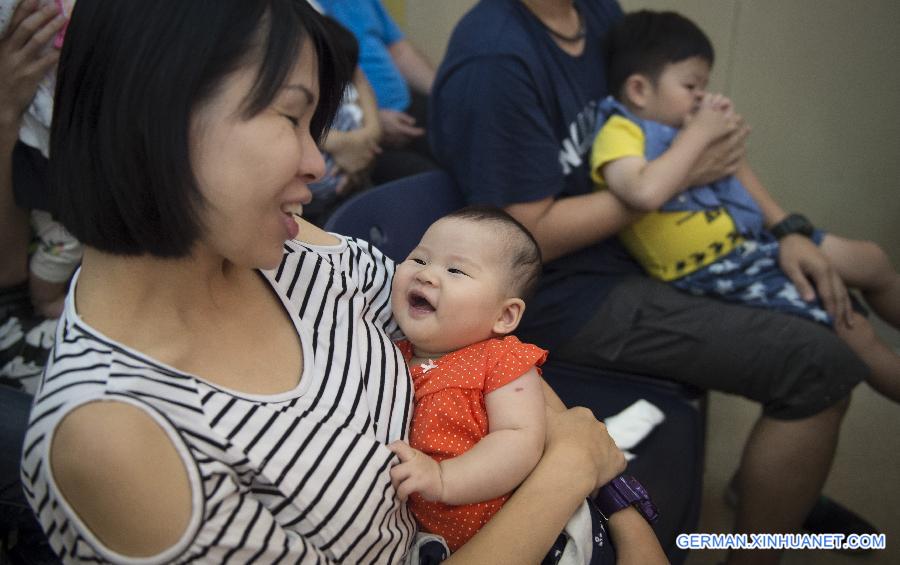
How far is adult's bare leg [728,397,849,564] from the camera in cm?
160

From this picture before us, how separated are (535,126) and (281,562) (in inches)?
→ 41.0

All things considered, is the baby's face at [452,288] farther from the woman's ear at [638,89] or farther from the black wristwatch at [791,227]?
the black wristwatch at [791,227]

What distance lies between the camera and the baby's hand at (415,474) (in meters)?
0.84

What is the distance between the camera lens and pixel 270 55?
2.36 feet

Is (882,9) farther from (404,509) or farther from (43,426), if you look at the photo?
(43,426)

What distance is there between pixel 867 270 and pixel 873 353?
0.22 m

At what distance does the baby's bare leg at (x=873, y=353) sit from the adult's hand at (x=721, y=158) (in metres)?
0.46

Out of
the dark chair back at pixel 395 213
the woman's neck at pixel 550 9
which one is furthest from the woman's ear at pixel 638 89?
the dark chair back at pixel 395 213

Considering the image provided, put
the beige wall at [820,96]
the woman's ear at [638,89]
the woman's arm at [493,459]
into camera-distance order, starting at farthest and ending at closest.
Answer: the beige wall at [820,96] → the woman's ear at [638,89] → the woman's arm at [493,459]

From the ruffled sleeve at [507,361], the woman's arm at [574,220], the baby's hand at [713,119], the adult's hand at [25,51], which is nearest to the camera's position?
the ruffled sleeve at [507,361]

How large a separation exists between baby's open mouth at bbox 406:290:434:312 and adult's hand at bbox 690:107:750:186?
2.94 feet

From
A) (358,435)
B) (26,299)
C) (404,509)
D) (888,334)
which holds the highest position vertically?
(358,435)

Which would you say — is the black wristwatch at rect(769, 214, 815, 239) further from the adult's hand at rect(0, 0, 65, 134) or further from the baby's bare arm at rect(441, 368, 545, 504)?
the adult's hand at rect(0, 0, 65, 134)

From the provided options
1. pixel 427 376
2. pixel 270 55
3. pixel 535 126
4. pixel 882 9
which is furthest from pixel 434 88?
pixel 882 9
